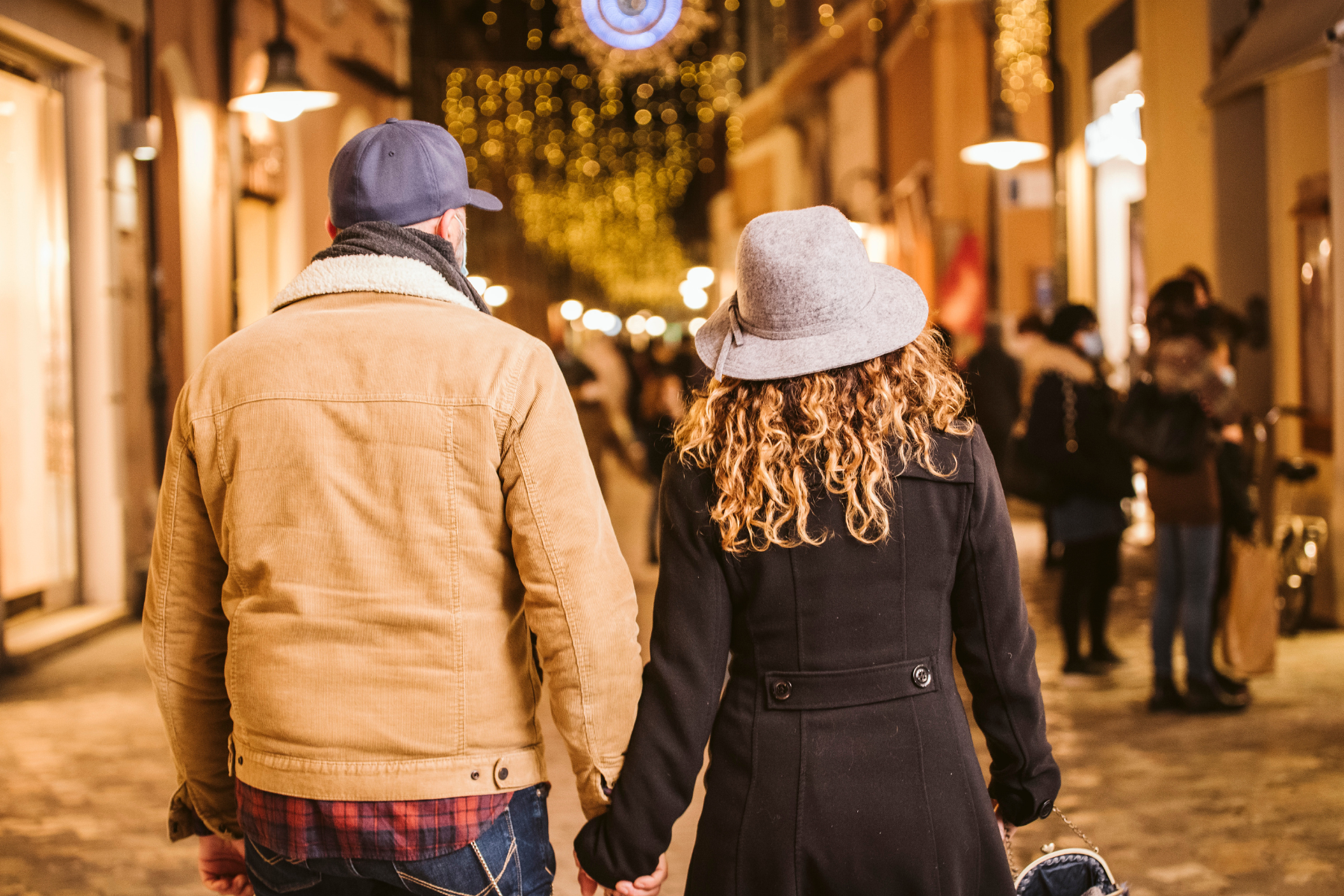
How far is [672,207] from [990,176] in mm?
35753

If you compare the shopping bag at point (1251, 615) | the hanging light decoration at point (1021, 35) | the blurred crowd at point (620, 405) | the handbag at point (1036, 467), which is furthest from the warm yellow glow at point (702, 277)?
the shopping bag at point (1251, 615)

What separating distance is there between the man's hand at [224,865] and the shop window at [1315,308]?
7.25 m

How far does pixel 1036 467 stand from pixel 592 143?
76.2ft

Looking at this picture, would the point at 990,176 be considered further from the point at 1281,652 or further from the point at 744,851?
the point at 744,851

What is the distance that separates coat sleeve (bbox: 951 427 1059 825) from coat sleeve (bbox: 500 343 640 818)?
0.56 meters

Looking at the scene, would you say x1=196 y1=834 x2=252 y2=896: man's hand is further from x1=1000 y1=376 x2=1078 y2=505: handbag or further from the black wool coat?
x1=1000 y1=376 x2=1078 y2=505: handbag

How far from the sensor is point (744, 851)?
2.09m

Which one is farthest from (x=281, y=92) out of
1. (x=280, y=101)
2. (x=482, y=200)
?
(x=482, y=200)

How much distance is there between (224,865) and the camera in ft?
7.80

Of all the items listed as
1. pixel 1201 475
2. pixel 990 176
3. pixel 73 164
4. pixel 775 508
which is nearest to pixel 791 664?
pixel 775 508

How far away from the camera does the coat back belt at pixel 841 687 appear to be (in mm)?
2070

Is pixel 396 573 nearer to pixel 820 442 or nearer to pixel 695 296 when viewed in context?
pixel 820 442

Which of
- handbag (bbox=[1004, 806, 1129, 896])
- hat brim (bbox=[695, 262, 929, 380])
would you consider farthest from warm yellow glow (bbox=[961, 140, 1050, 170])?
hat brim (bbox=[695, 262, 929, 380])

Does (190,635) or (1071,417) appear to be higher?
(1071,417)
